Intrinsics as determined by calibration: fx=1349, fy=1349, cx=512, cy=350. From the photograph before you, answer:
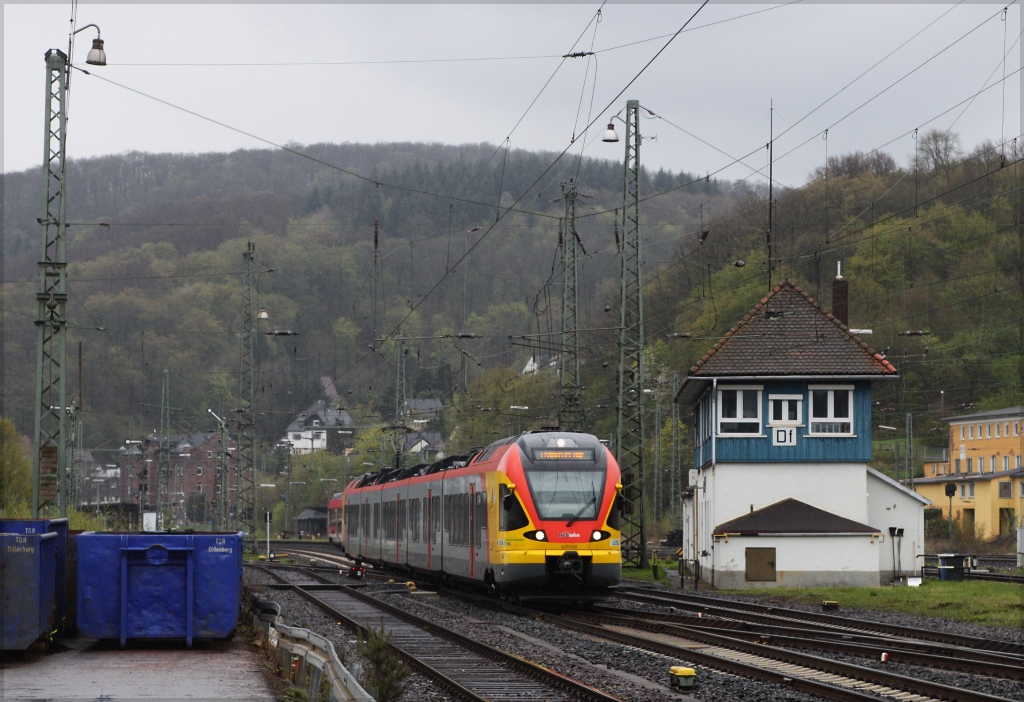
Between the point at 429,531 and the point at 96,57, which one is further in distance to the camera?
the point at 429,531

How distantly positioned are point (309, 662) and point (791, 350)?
1103 inches

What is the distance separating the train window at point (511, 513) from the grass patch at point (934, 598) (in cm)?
755

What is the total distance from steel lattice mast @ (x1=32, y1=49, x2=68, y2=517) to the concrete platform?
5.77 m

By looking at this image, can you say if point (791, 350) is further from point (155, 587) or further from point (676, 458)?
point (676, 458)

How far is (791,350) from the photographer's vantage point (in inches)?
1518

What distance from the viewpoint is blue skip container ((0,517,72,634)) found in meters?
15.7

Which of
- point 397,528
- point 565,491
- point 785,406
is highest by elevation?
point 785,406

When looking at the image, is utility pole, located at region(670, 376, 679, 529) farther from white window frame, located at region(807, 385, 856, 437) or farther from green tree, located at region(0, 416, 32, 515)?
green tree, located at region(0, 416, 32, 515)

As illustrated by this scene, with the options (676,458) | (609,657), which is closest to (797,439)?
(609,657)

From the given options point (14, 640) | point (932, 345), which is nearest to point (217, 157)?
point (932, 345)

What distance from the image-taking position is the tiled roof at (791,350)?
37.9m

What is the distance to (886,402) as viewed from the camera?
73.1 m

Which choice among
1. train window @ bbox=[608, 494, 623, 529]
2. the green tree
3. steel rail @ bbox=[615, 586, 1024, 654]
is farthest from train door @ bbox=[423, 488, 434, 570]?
the green tree

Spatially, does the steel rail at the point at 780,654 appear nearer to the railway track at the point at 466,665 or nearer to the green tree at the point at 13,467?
the railway track at the point at 466,665
